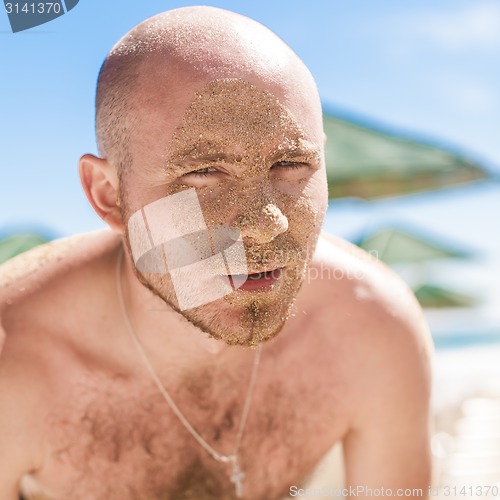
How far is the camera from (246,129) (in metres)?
1.54

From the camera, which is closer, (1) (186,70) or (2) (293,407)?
(1) (186,70)

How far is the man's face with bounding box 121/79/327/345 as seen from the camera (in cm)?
154

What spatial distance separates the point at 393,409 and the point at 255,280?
2.90ft

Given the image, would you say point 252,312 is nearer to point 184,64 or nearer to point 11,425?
point 184,64

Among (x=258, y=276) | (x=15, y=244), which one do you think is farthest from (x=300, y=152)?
(x=15, y=244)

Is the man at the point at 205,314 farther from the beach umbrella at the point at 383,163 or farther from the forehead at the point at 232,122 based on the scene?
the beach umbrella at the point at 383,163

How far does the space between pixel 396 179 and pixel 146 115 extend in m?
4.92

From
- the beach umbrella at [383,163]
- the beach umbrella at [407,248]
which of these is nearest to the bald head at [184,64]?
the beach umbrella at [383,163]

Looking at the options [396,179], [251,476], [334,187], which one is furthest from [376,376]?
[396,179]

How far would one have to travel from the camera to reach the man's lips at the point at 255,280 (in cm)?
161

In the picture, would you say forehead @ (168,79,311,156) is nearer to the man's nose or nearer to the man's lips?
the man's nose

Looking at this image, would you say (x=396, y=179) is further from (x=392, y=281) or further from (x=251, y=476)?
(x=251, y=476)

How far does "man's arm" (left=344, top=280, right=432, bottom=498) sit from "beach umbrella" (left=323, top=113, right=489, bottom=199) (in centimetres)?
372

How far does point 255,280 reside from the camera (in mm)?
1627
